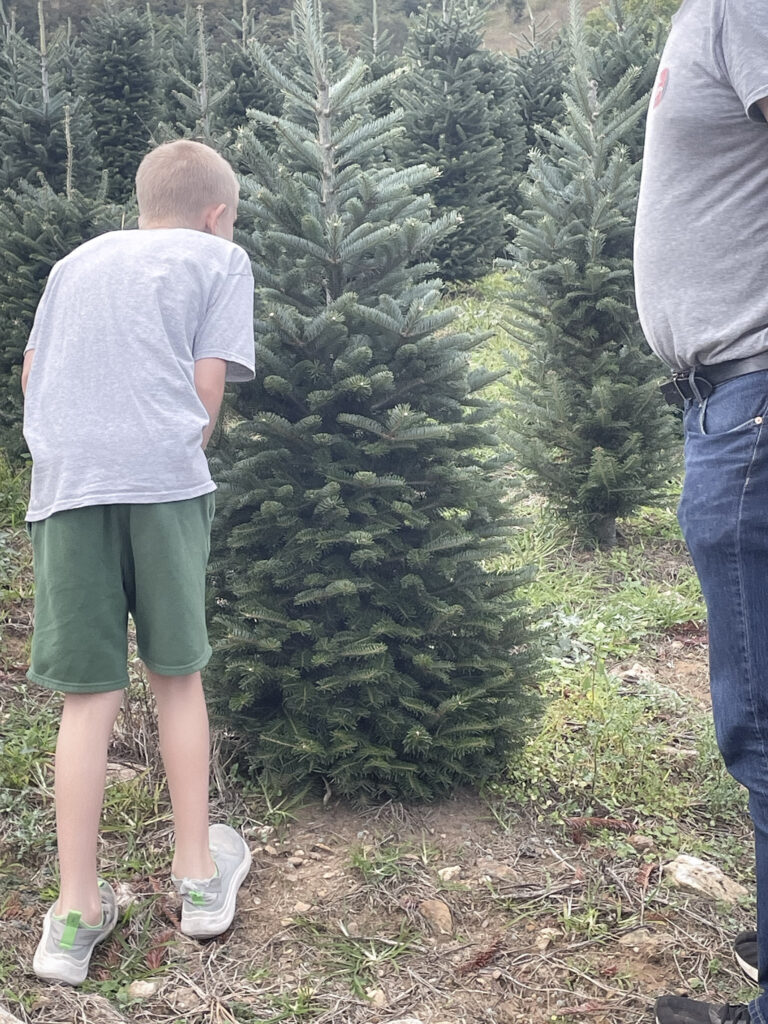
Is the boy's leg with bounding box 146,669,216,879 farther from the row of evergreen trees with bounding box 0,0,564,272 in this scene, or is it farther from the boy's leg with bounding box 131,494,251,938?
the row of evergreen trees with bounding box 0,0,564,272

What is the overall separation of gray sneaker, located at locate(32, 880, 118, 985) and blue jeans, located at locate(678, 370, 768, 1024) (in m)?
1.49

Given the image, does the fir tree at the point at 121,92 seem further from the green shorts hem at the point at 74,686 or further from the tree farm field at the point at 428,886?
the green shorts hem at the point at 74,686

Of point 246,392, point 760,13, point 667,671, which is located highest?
point 760,13

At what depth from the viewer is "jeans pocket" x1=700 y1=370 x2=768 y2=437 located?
6.12ft

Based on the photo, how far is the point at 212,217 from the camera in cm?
250

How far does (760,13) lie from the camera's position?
171cm

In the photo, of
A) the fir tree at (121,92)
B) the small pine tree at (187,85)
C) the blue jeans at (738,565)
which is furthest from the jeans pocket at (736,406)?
the fir tree at (121,92)

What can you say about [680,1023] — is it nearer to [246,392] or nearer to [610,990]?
[610,990]

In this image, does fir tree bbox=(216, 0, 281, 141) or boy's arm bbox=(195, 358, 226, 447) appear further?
fir tree bbox=(216, 0, 281, 141)

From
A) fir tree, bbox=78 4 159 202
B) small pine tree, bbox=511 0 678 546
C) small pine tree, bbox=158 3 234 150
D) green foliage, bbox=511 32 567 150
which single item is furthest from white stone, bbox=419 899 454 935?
green foliage, bbox=511 32 567 150

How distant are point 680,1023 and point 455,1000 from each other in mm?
515

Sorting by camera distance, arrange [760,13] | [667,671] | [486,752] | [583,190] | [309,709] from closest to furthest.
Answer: [760,13] < [309,709] < [486,752] < [667,671] < [583,190]

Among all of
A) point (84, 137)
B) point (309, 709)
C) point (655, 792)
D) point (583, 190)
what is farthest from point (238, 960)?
point (84, 137)

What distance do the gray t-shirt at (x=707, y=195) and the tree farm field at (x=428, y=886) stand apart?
1.35 metres
